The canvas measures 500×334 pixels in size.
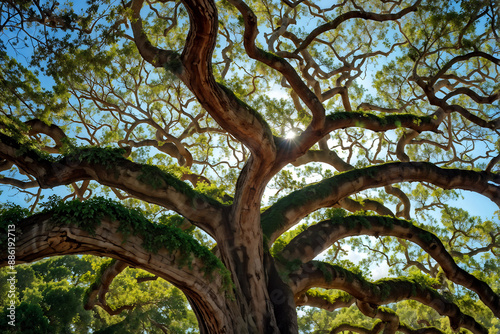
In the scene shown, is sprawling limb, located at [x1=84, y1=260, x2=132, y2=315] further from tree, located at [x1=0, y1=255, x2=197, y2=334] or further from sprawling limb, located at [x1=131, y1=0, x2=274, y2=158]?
sprawling limb, located at [x1=131, y1=0, x2=274, y2=158]

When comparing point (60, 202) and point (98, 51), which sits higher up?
point (98, 51)

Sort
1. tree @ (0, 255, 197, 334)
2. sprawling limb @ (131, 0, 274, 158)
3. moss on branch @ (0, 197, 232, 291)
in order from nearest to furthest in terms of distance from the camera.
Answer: sprawling limb @ (131, 0, 274, 158), moss on branch @ (0, 197, 232, 291), tree @ (0, 255, 197, 334)

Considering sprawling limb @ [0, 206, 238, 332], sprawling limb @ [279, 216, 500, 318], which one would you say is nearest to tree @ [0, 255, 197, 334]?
sprawling limb @ [0, 206, 238, 332]

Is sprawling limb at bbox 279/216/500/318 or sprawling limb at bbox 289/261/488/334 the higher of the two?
sprawling limb at bbox 279/216/500/318

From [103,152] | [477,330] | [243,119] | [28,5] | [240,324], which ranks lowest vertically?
[240,324]

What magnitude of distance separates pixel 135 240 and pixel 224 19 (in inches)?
344

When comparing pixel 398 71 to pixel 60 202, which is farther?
pixel 398 71

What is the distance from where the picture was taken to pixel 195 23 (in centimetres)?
439

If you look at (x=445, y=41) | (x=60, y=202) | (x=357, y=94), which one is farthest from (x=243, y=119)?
(x=357, y=94)

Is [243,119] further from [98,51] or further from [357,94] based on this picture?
[357,94]

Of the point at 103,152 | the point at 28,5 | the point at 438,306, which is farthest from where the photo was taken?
the point at 438,306

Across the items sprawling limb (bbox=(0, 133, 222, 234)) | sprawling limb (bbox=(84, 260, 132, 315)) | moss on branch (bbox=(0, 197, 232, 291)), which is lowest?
moss on branch (bbox=(0, 197, 232, 291))

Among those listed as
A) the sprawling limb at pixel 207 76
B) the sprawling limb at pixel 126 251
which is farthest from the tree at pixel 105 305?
the sprawling limb at pixel 207 76

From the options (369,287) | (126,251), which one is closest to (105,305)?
(126,251)
